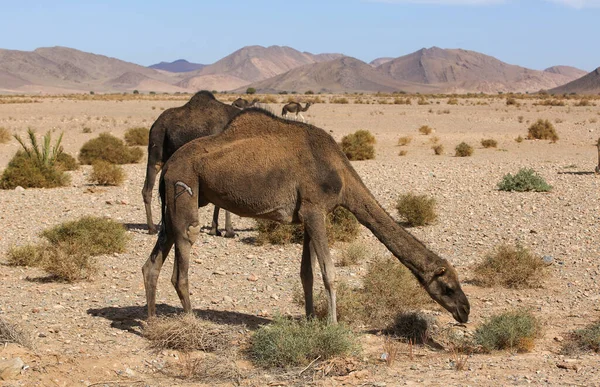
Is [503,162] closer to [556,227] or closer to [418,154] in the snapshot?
[418,154]

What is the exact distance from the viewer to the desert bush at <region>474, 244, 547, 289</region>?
10.9 metres

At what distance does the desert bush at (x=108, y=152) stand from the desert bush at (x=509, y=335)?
60.2 ft

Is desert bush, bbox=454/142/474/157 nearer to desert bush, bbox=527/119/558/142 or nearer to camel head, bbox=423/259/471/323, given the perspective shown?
desert bush, bbox=527/119/558/142

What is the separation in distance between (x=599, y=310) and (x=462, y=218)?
18.0 feet

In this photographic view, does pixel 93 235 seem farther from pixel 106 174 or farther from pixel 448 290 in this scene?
pixel 106 174

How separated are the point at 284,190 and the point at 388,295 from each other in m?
2.23

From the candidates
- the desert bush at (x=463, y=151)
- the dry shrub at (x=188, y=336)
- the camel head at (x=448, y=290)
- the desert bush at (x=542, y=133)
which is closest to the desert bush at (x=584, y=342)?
the camel head at (x=448, y=290)

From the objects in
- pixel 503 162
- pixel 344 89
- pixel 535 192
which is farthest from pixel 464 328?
pixel 344 89

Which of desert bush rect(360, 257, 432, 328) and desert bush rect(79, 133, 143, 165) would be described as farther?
desert bush rect(79, 133, 143, 165)

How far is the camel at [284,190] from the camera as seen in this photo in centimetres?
812

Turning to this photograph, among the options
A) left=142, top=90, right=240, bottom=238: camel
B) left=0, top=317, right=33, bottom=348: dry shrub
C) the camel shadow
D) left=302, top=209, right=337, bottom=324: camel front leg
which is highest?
left=142, top=90, right=240, bottom=238: camel

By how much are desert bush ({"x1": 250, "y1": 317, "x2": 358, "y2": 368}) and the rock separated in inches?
88.2

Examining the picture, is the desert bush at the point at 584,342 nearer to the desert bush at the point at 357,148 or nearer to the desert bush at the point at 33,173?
the desert bush at the point at 33,173

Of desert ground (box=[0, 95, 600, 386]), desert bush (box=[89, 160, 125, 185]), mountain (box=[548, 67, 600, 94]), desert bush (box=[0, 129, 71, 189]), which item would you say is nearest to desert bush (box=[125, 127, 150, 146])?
desert ground (box=[0, 95, 600, 386])
